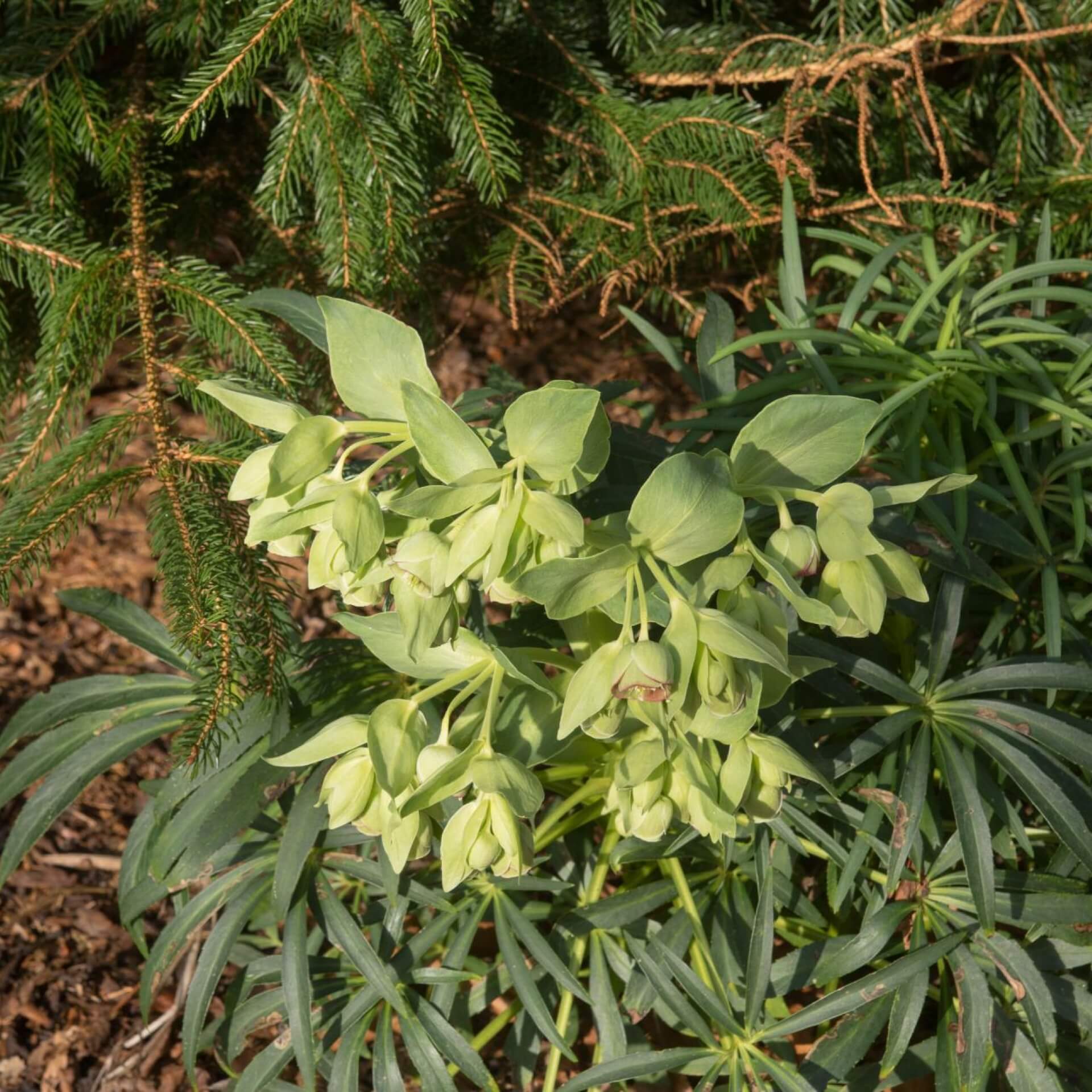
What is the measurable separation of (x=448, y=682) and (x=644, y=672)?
0.16 m

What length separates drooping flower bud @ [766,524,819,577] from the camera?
2.01 ft

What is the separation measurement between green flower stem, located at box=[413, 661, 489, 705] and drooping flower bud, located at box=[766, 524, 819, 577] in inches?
7.7

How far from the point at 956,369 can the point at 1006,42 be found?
36cm

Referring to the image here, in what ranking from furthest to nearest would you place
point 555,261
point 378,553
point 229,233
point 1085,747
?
point 229,233
point 555,261
point 1085,747
point 378,553

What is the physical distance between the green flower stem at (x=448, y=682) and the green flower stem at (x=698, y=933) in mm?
324

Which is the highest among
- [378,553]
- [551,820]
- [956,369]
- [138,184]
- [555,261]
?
[138,184]

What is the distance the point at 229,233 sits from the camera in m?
1.39

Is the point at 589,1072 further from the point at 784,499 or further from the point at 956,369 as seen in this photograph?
the point at 956,369

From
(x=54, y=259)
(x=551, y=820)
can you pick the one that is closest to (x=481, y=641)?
(x=551, y=820)

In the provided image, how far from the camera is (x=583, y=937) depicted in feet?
3.15

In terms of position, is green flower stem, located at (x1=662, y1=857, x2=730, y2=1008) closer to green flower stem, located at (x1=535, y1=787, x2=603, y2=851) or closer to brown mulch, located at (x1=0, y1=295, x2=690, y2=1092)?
green flower stem, located at (x1=535, y1=787, x2=603, y2=851)

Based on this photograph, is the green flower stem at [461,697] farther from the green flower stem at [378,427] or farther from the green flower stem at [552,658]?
the green flower stem at [378,427]

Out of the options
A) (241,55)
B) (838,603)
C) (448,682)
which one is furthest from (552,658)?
(241,55)

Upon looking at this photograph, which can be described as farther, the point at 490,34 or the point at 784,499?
the point at 490,34
